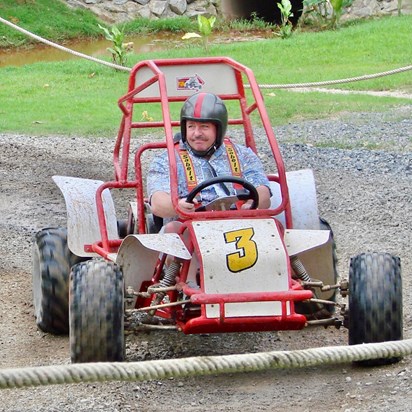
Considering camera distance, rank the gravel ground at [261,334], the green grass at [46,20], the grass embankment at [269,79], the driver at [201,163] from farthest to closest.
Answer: the green grass at [46,20] < the grass embankment at [269,79] < the driver at [201,163] < the gravel ground at [261,334]

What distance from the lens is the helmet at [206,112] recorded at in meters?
5.49

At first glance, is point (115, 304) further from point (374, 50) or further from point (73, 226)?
point (374, 50)

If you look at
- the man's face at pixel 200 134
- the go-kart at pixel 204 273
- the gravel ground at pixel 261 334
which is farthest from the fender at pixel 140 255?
the man's face at pixel 200 134

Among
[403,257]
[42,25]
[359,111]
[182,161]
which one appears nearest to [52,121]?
[359,111]

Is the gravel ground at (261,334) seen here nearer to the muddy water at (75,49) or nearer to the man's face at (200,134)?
the man's face at (200,134)

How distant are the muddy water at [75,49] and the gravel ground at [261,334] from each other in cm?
996

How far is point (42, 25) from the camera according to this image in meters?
24.6

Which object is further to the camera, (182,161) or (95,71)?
(95,71)

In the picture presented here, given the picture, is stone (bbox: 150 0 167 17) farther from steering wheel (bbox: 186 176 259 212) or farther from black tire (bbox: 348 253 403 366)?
black tire (bbox: 348 253 403 366)

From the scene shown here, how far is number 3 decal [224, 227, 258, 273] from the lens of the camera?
484 cm

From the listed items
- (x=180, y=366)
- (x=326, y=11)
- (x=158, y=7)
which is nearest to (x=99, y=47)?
(x=158, y=7)

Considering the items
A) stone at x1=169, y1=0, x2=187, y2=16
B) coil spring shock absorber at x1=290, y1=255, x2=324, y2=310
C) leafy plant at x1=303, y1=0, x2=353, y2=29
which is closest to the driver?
coil spring shock absorber at x1=290, y1=255, x2=324, y2=310

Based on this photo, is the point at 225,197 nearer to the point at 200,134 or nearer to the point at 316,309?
the point at 200,134

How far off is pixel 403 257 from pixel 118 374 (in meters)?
3.85
